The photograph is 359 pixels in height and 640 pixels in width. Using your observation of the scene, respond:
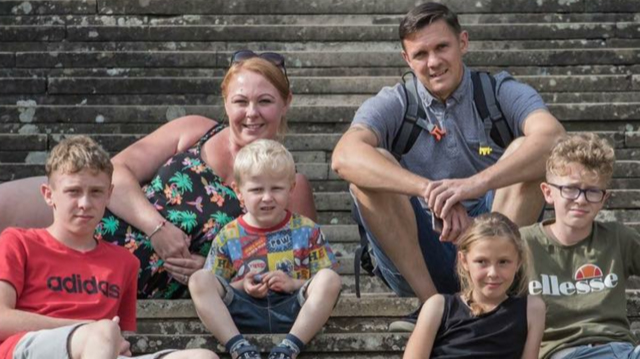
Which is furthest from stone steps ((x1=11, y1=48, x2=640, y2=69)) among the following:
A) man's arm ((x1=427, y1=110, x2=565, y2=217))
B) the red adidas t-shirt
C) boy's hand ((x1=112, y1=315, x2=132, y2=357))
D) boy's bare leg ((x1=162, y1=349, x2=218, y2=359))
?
boy's bare leg ((x1=162, y1=349, x2=218, y2=359))

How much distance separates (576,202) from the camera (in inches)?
231

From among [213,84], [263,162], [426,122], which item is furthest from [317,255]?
[213,84]

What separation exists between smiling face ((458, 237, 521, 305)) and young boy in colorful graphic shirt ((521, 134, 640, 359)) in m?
0.26

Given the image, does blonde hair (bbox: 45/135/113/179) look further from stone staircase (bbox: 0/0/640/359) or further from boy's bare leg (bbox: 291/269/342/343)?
stone staircase (bbox: 0/0/640/359)

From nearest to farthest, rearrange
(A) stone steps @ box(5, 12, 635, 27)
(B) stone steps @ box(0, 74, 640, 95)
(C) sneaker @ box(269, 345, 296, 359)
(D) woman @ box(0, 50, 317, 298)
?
(C) sneaker @ box(269, 345, 296, 359) < (D) woman @ box(0, 50, 317, 298) < (B) stone steps @ box(0, 74, 640, 95) < (A) stone steps @ box(5, 12, 635, 27)

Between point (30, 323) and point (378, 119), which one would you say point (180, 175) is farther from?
point (30, 323)

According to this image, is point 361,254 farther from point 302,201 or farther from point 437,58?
point 437,58

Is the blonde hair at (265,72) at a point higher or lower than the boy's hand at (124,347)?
higher

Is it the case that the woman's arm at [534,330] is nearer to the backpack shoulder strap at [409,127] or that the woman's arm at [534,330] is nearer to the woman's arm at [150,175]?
the backpack shoulder strap at [409,127]

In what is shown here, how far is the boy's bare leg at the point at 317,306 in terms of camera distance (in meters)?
5.82

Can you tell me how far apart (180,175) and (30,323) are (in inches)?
56.2

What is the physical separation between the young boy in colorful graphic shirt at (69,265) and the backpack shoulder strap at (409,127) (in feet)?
4.23

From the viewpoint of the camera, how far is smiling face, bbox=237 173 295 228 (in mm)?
Result: 6109

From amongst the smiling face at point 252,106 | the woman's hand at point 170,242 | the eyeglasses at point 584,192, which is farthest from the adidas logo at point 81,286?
the eyeglasses at point 584,192
